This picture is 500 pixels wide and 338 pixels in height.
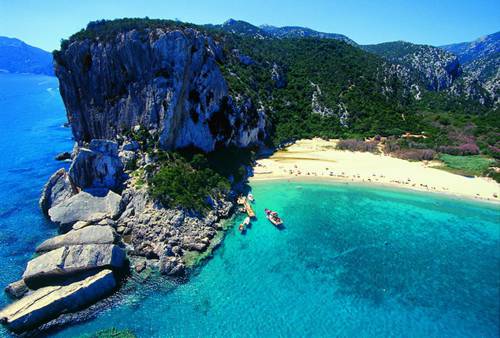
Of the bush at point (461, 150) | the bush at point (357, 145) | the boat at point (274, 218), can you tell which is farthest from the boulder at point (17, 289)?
the bush at point (461, 150)

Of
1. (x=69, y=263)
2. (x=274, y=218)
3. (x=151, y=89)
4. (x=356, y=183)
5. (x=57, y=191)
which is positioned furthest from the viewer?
(x=356, y=183)

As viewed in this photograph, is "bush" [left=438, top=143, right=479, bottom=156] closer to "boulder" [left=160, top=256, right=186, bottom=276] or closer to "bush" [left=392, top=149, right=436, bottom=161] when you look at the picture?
"bush" [left=392, top=149, right=436, bottom=161]

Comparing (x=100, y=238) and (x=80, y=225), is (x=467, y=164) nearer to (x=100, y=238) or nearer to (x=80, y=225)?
(x=100, y=238)

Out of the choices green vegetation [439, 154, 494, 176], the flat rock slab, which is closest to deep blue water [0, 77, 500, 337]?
the flat rock slab

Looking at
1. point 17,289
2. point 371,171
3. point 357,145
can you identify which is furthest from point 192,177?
point 357,145

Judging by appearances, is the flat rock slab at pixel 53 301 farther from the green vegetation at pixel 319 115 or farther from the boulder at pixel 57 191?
the boulder at pixel 57 191
